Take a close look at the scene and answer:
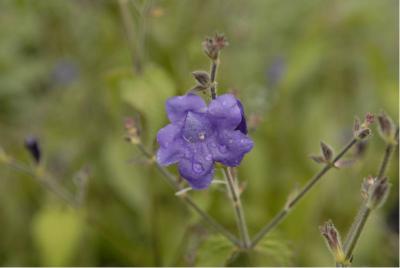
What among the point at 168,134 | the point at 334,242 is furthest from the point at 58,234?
the point at 334,242

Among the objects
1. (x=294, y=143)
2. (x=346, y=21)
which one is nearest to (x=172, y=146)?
(x=294, y=143)

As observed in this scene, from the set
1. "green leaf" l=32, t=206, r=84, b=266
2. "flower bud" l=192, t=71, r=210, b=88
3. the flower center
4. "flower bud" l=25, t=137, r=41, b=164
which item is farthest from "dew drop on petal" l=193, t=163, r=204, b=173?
"green leaf" l=32, t=206, r=84, b=266

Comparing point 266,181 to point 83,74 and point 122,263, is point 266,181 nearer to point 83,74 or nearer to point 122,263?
point 122,263

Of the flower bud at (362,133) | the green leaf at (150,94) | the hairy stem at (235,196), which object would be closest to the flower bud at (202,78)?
the hairy stem at (235,196)

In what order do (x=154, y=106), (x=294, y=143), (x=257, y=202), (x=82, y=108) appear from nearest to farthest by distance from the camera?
(x=154, y=106) < (x=257, y=202) < (x=294, y=143) < (x=82, y=108)

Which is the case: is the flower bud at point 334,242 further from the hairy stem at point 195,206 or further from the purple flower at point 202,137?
the hairy stem at point 195,206

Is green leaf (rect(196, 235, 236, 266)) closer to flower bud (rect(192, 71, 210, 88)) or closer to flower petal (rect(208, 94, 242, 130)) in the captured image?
Result: flower petal (rect(208, 94, 242, 130))

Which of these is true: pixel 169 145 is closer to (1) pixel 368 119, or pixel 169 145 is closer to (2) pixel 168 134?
(2) pixel 168 134
